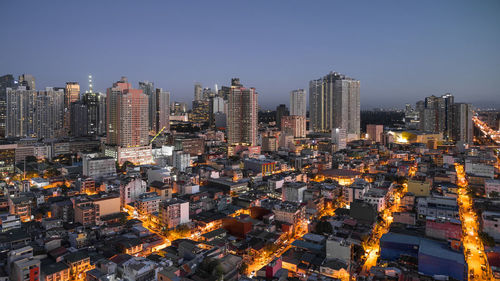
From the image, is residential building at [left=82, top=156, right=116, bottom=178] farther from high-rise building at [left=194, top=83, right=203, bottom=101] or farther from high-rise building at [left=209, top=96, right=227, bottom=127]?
high-rise building at [left=194, top=83, right=203, bottom=101]

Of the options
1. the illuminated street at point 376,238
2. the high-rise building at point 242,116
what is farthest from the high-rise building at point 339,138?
the illuminated street at point 376,238

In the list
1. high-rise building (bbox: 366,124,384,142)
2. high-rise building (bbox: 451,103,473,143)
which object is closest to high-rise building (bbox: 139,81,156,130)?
high-rise building (bbox: 366,124,384,142)

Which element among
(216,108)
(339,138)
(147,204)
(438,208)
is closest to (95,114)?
(216,108)

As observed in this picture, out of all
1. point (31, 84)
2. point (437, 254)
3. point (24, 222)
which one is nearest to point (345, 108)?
point (437, 254)

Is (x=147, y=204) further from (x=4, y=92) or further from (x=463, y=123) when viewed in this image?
(x=4, y=92)

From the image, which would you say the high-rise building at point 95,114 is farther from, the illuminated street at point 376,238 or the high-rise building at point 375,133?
the illuminated street at point 376,238

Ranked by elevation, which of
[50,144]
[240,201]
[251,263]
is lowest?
[251,263]

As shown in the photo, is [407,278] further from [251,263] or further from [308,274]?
[251,263]
